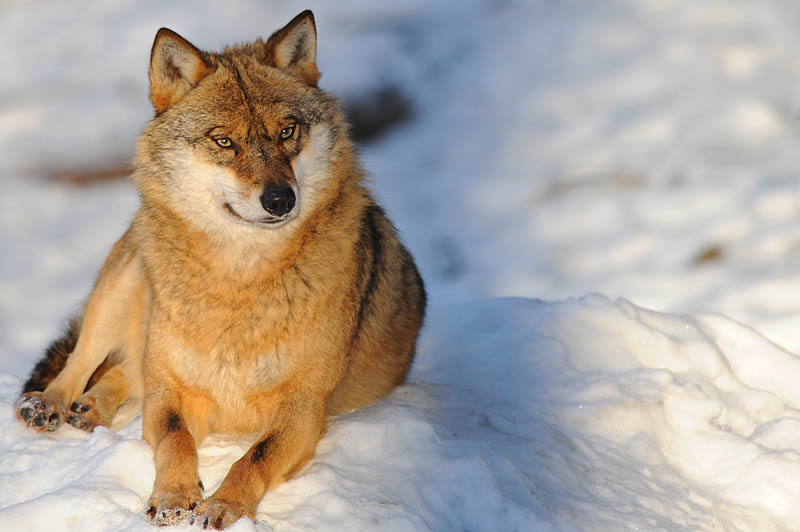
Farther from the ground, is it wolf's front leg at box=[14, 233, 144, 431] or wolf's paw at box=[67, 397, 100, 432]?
wolf's front leg at box=[14, 233, 144, 431]

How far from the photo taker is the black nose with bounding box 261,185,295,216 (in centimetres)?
357

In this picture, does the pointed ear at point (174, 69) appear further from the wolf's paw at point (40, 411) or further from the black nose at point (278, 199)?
the wolf's paw at point (40, 411)

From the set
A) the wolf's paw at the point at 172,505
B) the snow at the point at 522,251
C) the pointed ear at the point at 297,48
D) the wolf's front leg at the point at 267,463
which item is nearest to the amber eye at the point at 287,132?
the pointed ear at the point at 297,48

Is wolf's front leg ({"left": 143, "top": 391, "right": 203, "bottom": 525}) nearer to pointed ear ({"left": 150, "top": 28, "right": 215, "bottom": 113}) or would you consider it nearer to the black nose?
the black nose

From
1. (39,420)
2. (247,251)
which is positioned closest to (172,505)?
(247,251)

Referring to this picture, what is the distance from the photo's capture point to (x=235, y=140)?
3.75 metres

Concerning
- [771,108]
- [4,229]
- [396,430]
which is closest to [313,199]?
[396,430]

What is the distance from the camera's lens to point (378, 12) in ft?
36.0

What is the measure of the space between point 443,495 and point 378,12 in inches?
333

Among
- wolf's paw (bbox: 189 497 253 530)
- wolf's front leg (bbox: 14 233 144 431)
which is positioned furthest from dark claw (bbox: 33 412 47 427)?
wolf's paw (bbox: 189 497 253 530)

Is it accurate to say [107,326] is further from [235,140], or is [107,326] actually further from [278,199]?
[278,199]

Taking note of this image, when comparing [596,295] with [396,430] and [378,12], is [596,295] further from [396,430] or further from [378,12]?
[378,12]

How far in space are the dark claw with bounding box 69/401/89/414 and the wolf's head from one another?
1125mm

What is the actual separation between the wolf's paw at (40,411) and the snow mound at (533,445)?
68mm
